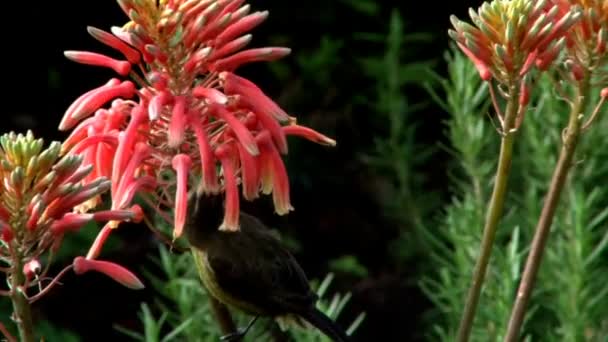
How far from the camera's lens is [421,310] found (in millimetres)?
5203

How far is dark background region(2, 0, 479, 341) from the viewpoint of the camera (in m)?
5.00

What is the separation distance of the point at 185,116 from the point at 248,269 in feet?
0.95

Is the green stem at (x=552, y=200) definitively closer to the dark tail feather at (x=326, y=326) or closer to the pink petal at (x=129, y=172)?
the dark tail feather at (x=326, y=326)

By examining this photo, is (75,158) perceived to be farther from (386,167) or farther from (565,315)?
(386,167)

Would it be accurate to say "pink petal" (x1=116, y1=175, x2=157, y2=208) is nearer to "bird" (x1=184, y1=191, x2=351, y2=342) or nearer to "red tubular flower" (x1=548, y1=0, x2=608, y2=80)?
"bird" (x1=184, y1=191, x2=351, y2=342)

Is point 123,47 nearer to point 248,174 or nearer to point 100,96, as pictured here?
point 100,96

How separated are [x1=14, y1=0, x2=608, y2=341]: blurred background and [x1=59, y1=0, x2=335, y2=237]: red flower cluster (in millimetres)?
2280

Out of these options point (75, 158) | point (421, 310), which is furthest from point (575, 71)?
point (421, 310)

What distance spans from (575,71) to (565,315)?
1.14 m

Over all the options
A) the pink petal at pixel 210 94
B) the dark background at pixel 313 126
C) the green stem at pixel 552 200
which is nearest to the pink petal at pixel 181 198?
the pink petal at pixel 210 94

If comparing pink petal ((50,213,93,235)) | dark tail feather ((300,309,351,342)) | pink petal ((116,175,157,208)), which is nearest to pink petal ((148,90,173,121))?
pink petal ((116,175,157,208))

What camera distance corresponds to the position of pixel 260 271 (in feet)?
7.43

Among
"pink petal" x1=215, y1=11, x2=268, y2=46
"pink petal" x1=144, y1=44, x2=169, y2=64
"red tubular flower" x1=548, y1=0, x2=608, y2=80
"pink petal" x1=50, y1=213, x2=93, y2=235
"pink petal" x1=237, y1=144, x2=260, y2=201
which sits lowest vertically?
"pink petal" x1=50, y1=213, x2=93, y2=235

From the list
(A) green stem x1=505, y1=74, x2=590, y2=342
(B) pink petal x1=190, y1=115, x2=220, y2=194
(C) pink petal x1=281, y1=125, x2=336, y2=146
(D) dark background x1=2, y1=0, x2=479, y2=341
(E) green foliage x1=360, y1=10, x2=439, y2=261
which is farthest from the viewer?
(D) dark background x1=2, y1=0, x2=479, y2=341
